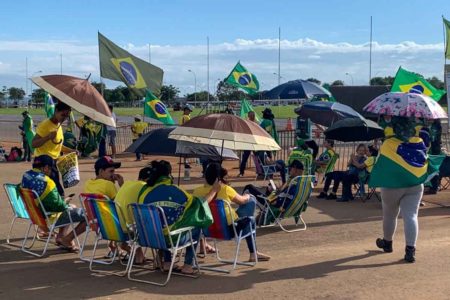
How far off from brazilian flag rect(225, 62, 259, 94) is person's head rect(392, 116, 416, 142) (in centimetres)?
1555

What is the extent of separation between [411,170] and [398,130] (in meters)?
0.49

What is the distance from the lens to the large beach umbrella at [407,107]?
6855mm

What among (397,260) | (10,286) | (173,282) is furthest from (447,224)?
(10,286)

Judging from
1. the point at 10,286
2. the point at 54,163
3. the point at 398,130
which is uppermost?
the point at 398,130

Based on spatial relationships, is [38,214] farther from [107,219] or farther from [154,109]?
[154,109]

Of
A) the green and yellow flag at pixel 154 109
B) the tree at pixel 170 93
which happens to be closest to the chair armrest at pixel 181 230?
the green and yellow flag at pixel 154 109

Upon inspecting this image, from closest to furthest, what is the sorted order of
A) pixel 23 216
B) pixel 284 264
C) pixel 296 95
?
pixel 284 264 → pixel 23 216 → pixel 296 95

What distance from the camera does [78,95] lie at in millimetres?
7352

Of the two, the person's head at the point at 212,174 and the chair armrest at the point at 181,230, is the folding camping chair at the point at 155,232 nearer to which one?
the chair armrest at the point at 181,230

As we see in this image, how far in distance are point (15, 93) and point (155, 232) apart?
13378cm

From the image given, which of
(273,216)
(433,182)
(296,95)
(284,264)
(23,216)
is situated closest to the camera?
(284,264)

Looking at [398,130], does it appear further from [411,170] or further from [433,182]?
[433,182]

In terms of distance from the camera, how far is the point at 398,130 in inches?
283

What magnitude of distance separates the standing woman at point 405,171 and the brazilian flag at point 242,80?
1553cm
